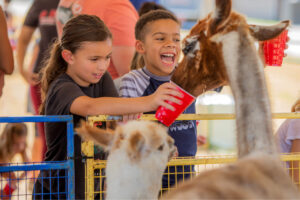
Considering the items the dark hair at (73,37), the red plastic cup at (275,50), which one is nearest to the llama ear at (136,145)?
the red plastic cup at (275,50)

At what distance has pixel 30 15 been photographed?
414 cm

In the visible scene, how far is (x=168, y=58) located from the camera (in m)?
2.88

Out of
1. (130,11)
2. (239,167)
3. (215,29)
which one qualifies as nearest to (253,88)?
(215,29)

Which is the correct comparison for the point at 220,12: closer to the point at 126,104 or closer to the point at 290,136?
Result: the point at 126,104

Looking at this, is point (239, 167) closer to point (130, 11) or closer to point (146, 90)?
point (146, 90)

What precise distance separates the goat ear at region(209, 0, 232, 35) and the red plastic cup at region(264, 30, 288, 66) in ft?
1.51

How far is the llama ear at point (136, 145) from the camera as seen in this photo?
1427 millimetres

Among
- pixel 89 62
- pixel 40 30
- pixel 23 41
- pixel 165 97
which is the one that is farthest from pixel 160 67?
pixel 23 41

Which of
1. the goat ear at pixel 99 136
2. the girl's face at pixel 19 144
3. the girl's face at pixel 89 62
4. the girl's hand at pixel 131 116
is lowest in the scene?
the girl's face at pixel 19 144

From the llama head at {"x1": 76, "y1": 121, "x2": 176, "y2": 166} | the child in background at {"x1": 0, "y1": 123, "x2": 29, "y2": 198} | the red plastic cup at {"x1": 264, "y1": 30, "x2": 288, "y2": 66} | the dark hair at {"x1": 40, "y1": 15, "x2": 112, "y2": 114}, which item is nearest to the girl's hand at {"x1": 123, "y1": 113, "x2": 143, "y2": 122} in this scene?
Result: the llama head at {"x1": 76, "y1": 121, "x2": 176, "y2": 166}

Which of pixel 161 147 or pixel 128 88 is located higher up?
pixel 128 88

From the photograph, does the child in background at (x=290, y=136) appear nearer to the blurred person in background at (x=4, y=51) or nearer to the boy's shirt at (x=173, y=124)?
the boy's shirt at (x=173, y=124)

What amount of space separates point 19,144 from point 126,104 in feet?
10.3

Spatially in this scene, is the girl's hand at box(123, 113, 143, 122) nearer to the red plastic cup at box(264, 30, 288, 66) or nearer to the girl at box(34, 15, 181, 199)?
the girl at box(34, 15, 181, 199)
